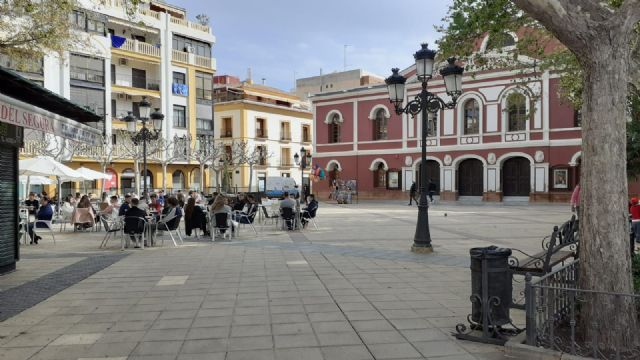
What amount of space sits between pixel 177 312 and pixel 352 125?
33.2 metres

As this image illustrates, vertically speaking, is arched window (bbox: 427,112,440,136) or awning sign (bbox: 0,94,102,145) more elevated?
arched window (bbox: 427,112,440,136)

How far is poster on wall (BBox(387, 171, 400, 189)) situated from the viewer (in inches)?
1420

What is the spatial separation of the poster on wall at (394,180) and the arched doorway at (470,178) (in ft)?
14.2

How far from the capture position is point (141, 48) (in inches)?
1543

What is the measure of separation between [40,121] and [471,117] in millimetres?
30793

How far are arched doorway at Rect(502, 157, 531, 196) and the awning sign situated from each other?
92.8 feet

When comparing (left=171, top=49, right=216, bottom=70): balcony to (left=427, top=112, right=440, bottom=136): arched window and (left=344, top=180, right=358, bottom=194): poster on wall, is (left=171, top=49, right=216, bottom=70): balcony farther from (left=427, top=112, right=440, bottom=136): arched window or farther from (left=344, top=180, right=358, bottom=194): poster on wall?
(left=427, top=112, right=440, bottom=136): arched window

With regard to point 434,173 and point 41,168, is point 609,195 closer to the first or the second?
point 41,168

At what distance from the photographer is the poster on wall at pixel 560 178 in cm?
2944

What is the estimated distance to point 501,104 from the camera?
104 feet

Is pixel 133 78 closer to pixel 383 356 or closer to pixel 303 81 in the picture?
pixel 303 81

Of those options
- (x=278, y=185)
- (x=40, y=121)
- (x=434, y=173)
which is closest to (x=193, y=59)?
(x=278, y=185)

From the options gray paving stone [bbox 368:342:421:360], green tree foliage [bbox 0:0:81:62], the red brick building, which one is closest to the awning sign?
green tree foliage [bbox 0:0:81:62]

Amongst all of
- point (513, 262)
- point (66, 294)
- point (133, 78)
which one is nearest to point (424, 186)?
point (513, 262)
